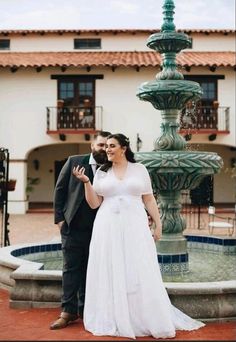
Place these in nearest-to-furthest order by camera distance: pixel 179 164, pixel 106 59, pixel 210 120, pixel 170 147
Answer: pixel 179 164 < pixel 170 147 < pixel 210 120 < pixel 106 59

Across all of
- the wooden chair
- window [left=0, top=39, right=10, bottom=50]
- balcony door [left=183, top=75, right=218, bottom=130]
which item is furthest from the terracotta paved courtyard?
window [left=0, top=39, right=10, bottom=50]

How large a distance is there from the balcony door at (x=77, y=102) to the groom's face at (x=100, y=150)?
56.7ft

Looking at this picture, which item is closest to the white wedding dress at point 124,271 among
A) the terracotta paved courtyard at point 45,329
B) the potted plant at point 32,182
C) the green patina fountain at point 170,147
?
the terracotta paved courtyard at point 45,329

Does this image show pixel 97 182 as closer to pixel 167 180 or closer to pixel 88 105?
pixel 167 180

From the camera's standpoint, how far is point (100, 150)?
4867 millimetres

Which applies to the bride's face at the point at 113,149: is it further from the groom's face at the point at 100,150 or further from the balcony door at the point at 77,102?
the balcony door at the point at 77,102

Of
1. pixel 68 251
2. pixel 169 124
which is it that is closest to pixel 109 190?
pixel 68 251

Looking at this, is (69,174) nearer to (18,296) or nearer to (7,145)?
(18,296)

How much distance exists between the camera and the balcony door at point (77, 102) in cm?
2212

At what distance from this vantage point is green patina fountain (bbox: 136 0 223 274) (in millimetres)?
6691

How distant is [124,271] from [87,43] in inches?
876

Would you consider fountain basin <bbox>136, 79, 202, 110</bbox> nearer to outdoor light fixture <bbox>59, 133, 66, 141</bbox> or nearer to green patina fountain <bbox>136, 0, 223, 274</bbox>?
green patina fountain <bbox>136, 0, 223, 274</bbox>

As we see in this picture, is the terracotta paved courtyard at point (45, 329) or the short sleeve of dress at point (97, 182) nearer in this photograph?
the terracotta paved courtyard at point (45, 329)

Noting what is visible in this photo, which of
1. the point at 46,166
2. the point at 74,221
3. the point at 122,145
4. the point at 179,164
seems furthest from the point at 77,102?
the point at 122,145
